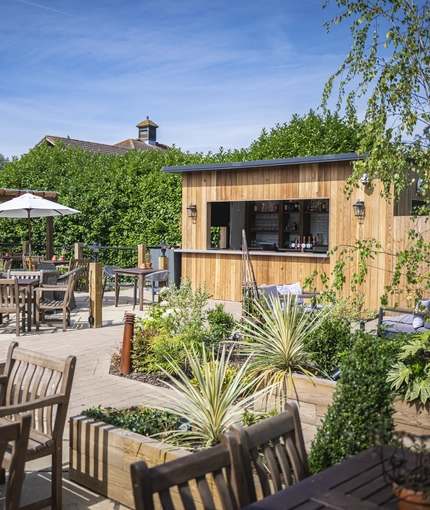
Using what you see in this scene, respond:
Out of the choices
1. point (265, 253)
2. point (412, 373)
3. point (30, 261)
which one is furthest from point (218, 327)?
point (30, 261)

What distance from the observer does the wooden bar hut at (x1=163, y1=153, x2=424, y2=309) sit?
9.59 meters

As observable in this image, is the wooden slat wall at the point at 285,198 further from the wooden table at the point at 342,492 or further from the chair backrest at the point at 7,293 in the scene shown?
the wooden table at the point at 342,492

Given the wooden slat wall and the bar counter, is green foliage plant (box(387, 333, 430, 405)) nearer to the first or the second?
the wooden slat wall

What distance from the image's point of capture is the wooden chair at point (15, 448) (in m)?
2.17

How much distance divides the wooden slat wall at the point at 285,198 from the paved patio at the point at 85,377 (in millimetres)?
1059

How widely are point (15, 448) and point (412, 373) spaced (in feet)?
8.74

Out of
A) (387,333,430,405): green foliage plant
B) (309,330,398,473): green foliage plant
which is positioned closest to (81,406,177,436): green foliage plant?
(309,330,398,473): green foliage plant

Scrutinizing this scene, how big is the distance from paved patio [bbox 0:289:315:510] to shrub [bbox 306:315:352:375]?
0.65 m

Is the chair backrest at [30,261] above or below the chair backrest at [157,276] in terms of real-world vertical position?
above

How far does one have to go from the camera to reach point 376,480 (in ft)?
6.19

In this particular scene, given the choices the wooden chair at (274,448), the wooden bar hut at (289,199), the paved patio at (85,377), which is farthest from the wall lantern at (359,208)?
the wooden chair at (274,448)

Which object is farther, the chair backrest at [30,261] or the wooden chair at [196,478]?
the chair backrest at [30,261]

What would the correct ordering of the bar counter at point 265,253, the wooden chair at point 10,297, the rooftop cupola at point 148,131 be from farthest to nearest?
the rooftop cupola at point 148,131 < the bar counter at point 265,253 < the wooden chair at point 10,297

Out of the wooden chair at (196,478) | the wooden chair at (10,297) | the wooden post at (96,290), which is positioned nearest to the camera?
the wooden chair at (196,478)
